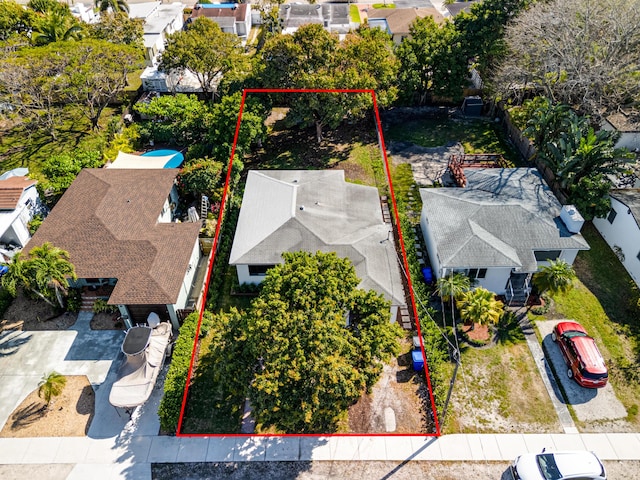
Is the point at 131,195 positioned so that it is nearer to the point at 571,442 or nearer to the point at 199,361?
the point at 199,361

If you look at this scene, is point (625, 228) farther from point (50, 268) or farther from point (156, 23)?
point (156, 23)

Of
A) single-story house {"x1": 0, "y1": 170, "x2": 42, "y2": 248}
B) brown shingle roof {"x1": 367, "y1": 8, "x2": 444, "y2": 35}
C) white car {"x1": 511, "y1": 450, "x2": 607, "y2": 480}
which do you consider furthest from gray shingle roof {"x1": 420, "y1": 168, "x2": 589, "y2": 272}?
brown shingle roof {"x1": 367, "y1": 8, "x2": 444, "y2": 35}

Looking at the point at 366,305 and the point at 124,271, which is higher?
the point at 366,305

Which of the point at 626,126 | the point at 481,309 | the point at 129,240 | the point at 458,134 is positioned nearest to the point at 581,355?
the point at 481,309

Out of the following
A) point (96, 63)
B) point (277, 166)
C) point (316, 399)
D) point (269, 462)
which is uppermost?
point (96, 63)

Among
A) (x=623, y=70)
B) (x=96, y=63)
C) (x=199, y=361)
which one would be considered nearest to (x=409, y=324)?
(x=199, y=361)
